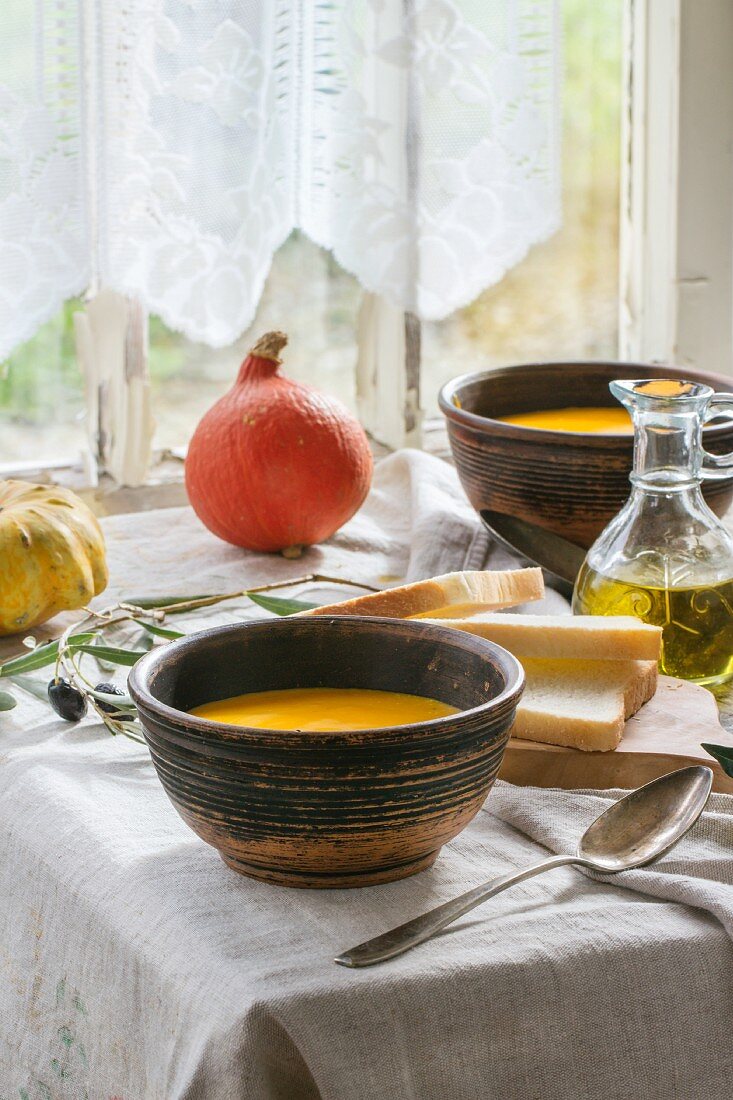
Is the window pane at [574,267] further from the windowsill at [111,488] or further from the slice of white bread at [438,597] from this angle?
the slice of white bread at [438,597]

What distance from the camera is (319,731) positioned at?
525 mm

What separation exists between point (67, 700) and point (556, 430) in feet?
1.48

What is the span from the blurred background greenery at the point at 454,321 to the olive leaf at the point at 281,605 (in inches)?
28.2

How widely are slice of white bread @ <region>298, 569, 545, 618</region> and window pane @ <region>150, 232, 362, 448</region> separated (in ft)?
3.04

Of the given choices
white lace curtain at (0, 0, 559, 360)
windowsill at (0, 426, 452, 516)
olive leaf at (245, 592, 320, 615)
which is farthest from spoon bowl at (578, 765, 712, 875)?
windowsill at (0, 426, 452, 516)

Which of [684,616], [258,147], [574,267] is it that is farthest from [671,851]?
[574,267]

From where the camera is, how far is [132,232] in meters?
1.43

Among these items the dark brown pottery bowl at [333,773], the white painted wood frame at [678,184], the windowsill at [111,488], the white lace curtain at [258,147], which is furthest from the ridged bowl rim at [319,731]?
the white painted wood frame at [678,184]

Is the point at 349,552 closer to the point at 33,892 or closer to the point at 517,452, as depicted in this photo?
the point at 517,452

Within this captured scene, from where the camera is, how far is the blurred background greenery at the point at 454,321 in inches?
63.9

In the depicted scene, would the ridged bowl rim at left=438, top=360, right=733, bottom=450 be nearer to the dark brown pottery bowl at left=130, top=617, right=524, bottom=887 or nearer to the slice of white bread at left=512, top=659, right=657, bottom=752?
the slice of white bread at left=512, top=659, right=657, bottom=752

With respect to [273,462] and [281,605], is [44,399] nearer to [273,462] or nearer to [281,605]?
[273,462]

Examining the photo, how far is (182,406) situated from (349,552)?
1.92 ft

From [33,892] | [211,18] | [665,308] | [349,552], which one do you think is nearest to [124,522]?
[349,552]
